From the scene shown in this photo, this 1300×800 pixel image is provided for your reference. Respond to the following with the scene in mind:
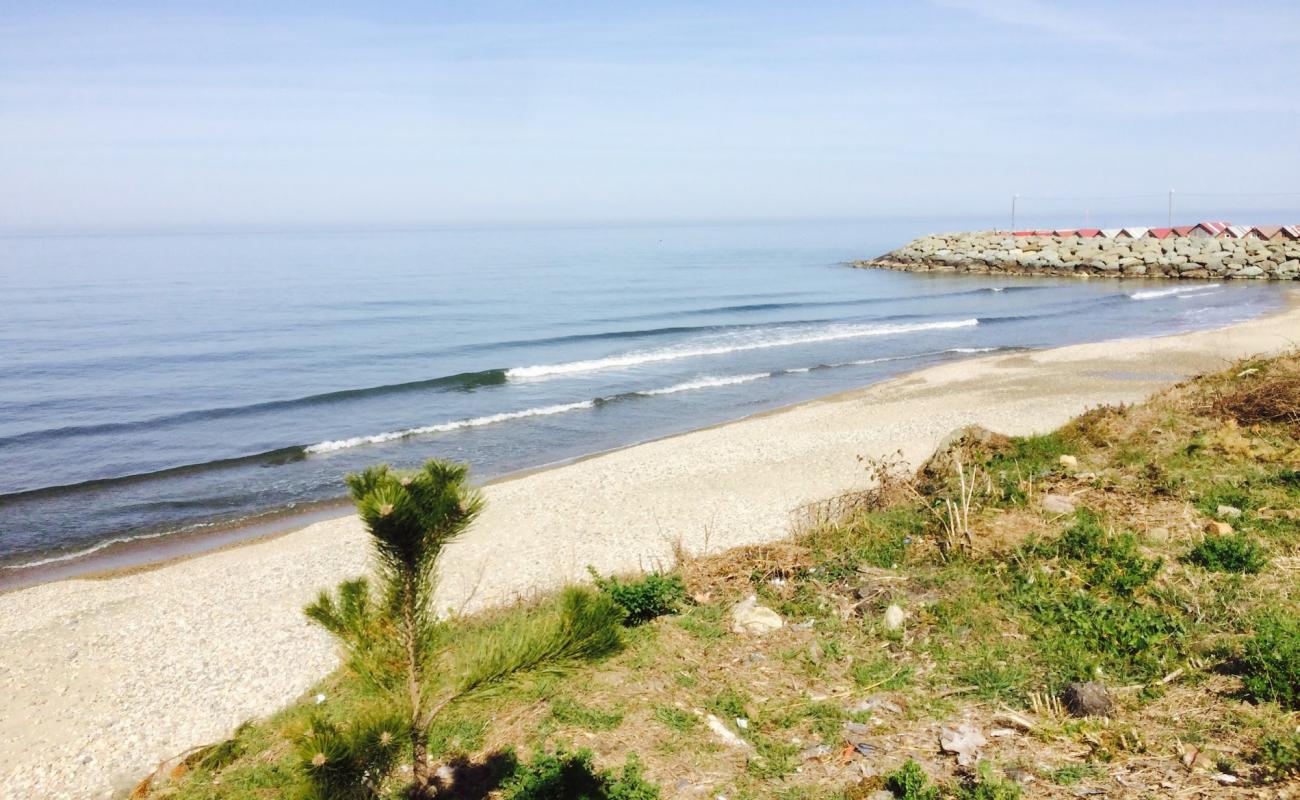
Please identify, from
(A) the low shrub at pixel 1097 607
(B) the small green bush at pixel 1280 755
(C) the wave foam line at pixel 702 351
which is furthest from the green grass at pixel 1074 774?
(C) the wave foam line at pixel 702 351

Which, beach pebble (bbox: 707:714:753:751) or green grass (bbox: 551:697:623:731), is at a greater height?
green grass (bbox: 551:697:623:731)

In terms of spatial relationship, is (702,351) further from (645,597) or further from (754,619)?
(754,619)

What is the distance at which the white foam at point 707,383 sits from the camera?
28.0 meters

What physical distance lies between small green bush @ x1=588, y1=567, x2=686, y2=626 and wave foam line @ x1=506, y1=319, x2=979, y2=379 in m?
23.1

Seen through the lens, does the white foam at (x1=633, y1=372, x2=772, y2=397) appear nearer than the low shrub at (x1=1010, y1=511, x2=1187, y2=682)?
No

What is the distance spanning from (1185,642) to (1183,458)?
466 cm

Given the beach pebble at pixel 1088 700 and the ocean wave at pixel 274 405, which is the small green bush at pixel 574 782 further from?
the ocean wave at pixel 274 405

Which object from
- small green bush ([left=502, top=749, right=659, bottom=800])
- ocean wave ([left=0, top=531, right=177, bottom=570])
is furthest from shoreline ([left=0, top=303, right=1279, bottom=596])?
small green bush ([left=502, top=749, right=659, bottom=800])

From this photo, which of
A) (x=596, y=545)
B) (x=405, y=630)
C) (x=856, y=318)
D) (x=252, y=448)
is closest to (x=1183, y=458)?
(x=596, y=545)

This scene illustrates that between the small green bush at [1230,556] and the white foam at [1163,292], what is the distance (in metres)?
49.1

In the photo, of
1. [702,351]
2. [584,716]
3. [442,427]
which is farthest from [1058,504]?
[702,351]

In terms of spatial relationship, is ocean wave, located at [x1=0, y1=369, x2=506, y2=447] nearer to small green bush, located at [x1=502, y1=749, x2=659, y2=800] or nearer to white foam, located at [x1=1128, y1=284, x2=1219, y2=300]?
small green bush, located at [x1=502, y1=749, x2=659, y2=800]

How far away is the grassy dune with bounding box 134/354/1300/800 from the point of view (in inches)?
203

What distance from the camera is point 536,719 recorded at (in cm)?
620
